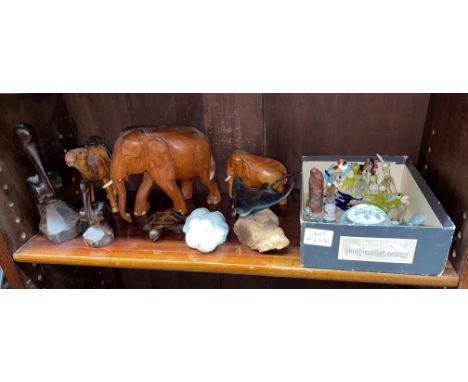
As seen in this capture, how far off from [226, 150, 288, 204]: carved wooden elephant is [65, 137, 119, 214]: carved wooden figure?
0.81 feet

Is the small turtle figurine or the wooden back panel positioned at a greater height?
the wooden back panel

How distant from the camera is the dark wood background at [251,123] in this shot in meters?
0.69

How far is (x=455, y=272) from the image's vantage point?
58 centimetres

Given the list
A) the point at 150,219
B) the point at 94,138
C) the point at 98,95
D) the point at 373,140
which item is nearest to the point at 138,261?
the point at 150,219

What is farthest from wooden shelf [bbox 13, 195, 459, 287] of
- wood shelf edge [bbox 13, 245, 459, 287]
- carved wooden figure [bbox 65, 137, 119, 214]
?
carved wooden figure [bbox 65, 137, 119, 214]

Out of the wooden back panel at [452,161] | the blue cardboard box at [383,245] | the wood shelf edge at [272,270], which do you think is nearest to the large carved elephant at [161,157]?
the wood shelf edge at [272,270]

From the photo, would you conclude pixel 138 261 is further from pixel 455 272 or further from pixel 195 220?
pixel 455 272

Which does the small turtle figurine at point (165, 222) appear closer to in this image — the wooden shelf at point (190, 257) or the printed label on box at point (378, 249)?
the wooden shelf at point (190, 257)

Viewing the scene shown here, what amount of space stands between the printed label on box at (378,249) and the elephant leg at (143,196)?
15.4 inches

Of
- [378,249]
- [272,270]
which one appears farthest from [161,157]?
[378,249]

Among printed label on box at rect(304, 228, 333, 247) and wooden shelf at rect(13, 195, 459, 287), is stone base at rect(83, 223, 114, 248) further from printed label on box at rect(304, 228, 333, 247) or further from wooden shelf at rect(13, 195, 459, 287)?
printed label on box at rect(304, 228, 333, 247)

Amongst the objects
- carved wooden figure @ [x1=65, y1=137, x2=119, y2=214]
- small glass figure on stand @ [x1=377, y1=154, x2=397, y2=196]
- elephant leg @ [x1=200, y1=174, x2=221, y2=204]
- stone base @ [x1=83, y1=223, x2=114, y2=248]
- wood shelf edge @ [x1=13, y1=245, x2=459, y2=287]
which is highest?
carved wooden figure @ [x1=65, y1=137, x2=119, y2=214]

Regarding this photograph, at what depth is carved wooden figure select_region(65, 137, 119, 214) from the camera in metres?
0.71

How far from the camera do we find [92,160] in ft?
2.39
